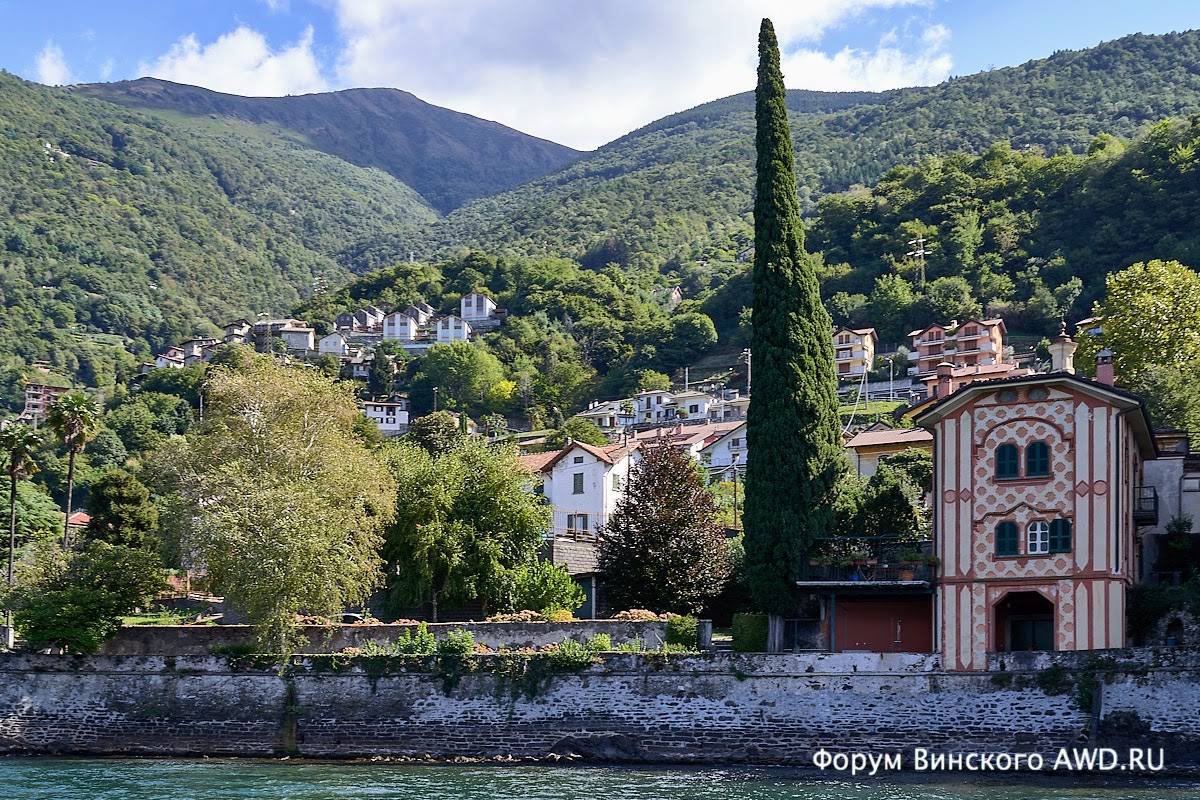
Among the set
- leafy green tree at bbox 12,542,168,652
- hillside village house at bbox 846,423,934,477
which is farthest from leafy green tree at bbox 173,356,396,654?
hillside village house at bbox 846,423,934,477

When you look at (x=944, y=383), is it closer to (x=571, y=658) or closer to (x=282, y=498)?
(x=571, y=658)

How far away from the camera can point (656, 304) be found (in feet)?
586

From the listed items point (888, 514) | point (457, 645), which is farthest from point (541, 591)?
point (888, 514)

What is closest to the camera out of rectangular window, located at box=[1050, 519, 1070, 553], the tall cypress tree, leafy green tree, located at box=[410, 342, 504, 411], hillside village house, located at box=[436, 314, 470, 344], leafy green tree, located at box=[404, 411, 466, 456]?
rectangular window, located at box=[1050, 519, 1070, 553]

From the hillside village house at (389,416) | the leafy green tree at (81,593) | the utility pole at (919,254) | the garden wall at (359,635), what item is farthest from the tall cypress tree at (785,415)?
the hillside village house at (389,416)

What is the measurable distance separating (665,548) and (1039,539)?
1319 centimetres

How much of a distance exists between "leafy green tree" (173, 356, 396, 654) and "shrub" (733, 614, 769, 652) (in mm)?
11805

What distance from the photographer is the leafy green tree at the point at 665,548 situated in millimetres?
49312

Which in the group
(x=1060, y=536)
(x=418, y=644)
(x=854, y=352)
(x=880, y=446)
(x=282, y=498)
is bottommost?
(x=418, y=644)

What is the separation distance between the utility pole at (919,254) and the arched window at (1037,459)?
9094 centimetres

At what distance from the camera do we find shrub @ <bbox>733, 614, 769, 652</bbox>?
45.0 meters

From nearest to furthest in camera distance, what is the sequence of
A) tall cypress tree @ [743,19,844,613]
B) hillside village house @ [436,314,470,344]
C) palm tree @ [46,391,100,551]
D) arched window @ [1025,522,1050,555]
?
arched window @ [1025,522,1050,555] < tall cypress tree @ [743,19,844,613] < palm tree @ [46,391,100,551] < hillside village house @ [436,314,470,344]

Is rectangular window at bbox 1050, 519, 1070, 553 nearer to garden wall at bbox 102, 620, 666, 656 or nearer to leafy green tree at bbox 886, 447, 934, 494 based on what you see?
garden wall at bbox 102, 620, 666, 656

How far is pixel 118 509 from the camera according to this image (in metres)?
64.2
